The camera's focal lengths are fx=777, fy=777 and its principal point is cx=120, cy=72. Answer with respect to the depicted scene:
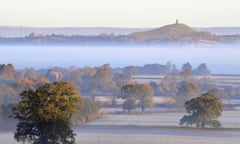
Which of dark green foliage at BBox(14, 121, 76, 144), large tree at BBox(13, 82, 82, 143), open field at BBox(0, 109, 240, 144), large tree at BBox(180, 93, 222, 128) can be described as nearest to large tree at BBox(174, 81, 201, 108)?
open field at BBox(0, 109, 240, 144)

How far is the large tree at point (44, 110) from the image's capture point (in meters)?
32.1

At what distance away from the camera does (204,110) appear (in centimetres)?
5247

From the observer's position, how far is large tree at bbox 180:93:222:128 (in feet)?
173

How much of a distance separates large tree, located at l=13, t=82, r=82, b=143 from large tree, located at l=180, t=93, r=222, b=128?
2104 centimetres

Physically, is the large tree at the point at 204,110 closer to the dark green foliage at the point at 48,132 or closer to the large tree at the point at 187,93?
the large tree at the point at 187,93

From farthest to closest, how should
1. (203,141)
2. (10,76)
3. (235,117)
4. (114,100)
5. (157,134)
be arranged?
→ (10,76) < (114,100) < (235,117) < (157,134) < (203,141)

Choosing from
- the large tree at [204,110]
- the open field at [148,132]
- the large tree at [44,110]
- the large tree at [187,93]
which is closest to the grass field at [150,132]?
the open field at [148,132]

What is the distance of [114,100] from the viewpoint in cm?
7844

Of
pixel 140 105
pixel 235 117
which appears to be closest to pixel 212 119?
pixel 235 117

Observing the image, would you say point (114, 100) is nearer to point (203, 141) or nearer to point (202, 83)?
point (202, 83)

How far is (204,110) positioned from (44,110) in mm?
22322

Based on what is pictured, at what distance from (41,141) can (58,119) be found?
3.98ft

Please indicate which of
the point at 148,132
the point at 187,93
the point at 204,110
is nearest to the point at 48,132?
the point at 148,132

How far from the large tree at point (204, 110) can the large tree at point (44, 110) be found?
21.0 metres
